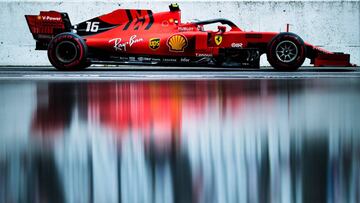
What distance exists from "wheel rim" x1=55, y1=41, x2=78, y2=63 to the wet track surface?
5481 mm

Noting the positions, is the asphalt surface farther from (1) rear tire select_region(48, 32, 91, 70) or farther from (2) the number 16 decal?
(2) the number 16 decal

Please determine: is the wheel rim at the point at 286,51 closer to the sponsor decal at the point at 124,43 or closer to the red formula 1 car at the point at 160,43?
the red formula 1 car at the point at 160,43

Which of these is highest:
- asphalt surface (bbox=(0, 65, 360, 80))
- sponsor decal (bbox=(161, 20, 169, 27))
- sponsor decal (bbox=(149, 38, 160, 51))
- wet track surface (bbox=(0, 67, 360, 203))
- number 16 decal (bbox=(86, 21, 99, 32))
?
sponsor decal (bbox=(161, 20, 169, 27))

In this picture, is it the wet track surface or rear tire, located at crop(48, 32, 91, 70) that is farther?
rear tire, located at crop(48, 32, 91, 70)

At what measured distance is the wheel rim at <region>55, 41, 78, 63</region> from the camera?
11.5 m

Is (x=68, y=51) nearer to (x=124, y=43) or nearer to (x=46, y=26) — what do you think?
(x=46, y=26)

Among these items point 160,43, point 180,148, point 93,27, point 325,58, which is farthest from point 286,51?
point 180,148

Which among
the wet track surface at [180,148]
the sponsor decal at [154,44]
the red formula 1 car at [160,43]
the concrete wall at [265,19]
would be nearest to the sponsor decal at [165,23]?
the red formula 1 car at [160,43]

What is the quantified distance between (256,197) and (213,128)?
1740 mm

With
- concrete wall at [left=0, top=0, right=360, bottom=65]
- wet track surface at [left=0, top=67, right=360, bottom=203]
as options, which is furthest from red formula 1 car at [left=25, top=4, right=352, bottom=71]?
wet track surface at [left=0, top=67, right=360, bottom=203]

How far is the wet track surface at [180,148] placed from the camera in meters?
2.21

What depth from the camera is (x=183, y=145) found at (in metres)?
3.20

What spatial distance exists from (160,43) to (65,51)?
1581 mm

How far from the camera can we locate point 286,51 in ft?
36.9
